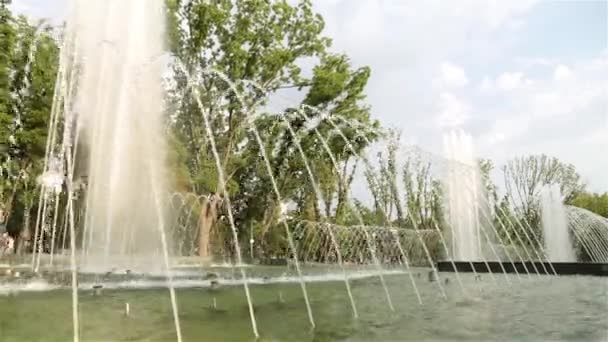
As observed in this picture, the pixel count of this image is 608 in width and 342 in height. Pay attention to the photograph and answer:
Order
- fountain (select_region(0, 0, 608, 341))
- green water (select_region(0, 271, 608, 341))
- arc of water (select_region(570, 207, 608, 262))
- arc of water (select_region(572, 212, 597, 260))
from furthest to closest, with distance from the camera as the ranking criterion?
arc of water (select_region(570, 207, 608, 262))
arc of water (select_region(572, 212, 597, 260))
fountain (select_region(0, 0, 608, 341))
green water (select_region(0, 271, 608, 341))

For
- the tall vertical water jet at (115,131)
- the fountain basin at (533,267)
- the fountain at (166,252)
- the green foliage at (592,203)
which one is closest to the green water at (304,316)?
the fountain at (166,252)

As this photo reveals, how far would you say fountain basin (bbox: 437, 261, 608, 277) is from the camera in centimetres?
1994

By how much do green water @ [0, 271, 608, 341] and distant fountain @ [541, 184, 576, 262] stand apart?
15.4 meters

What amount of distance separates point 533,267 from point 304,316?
15.7m

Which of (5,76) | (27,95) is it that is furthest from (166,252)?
(27,95)

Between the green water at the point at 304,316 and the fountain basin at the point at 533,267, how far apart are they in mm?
7175

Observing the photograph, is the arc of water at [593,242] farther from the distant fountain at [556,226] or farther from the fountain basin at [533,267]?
the fountain basin at [533,267]

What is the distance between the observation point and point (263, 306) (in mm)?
10594

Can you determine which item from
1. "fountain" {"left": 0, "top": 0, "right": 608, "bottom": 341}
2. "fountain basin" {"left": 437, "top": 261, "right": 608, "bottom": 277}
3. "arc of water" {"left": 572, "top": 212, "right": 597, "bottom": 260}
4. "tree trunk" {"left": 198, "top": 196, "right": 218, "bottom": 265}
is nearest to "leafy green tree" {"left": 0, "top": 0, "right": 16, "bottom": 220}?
"fountain" {"left": 0, "top": 0, "right": 608, "bottom": 341}

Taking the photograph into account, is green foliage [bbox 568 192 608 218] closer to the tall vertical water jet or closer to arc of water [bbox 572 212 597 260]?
arc of water [bbox 572 212 597 260]

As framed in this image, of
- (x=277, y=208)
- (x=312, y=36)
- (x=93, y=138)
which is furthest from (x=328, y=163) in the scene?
(x=93, y=138)

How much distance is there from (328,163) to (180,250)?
1487 cm

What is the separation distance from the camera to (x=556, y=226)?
92.7 ft

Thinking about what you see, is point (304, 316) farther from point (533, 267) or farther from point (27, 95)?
point (27, 95)
